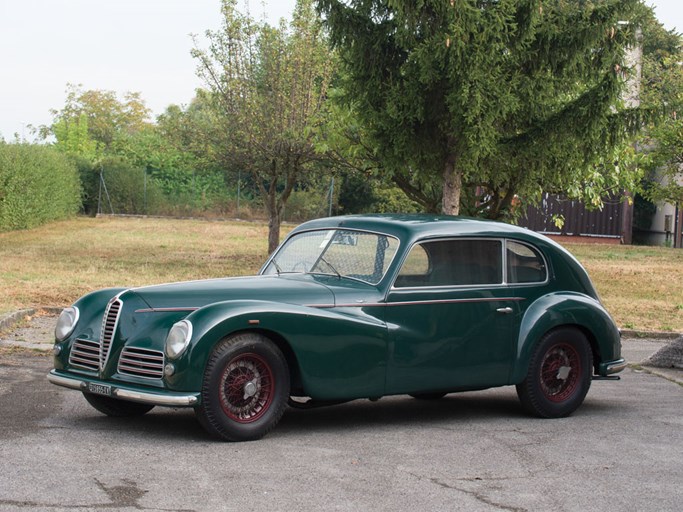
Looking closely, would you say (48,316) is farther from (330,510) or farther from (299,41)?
(299,41)

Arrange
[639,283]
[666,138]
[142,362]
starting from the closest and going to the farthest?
1. [142,362]
2. [639,283]
3. [666,138]

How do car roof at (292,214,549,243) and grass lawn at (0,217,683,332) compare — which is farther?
grass lawn at (0,217,683,332)

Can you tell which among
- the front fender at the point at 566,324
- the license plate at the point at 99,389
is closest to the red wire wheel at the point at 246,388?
the license plate at the point at 99,389

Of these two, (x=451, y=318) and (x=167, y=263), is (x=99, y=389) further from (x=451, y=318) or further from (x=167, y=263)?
(x=167, y=263)

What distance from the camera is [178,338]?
21.4ft

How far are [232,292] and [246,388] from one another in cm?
74

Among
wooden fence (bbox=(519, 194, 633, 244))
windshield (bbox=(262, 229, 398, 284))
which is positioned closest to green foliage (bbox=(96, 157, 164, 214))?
wooden fence (bbox=(519, 194, 633, 244))

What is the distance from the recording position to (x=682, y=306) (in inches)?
709

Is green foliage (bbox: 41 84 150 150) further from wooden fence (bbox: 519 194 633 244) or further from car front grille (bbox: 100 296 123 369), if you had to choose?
car front grille (bbox: 100 296 123 369)

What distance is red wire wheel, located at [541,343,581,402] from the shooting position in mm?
8148

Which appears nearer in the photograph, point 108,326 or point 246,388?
point 246,388

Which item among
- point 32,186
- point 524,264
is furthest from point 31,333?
point 32,186

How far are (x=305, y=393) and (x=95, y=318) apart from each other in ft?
5.08

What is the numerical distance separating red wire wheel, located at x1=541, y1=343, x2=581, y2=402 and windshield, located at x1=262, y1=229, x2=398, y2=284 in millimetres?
1594
